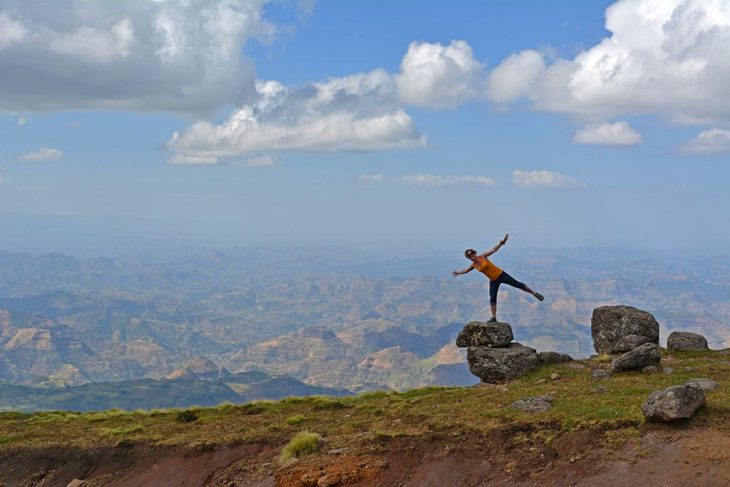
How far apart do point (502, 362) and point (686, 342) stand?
1102cm

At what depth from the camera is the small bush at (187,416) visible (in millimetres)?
33844

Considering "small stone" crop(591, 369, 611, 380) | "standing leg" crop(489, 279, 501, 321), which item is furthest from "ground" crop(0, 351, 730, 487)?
"standing leg" crop(489, 279, 501, 321)

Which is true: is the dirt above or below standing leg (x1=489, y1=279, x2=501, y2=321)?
below

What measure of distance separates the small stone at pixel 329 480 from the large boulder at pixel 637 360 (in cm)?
1610

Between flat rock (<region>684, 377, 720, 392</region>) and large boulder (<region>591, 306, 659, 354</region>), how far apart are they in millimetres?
10898

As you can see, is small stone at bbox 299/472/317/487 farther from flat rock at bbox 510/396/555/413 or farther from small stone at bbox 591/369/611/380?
small stone at bbox 591/369/611/380

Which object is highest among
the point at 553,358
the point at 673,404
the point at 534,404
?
the point at 673,404

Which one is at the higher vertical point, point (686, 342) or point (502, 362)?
point (686, 342)

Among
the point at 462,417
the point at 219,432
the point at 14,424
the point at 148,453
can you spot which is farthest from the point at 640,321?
the point at 14,424

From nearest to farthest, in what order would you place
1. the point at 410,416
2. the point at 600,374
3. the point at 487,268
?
the point at 410,416
the point at 600,374
the point at 487,268

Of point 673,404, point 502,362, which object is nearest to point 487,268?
point 502,362

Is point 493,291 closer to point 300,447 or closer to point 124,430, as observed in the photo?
point 300,447

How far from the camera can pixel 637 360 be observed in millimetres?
29531

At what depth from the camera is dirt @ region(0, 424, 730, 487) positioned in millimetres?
18078
